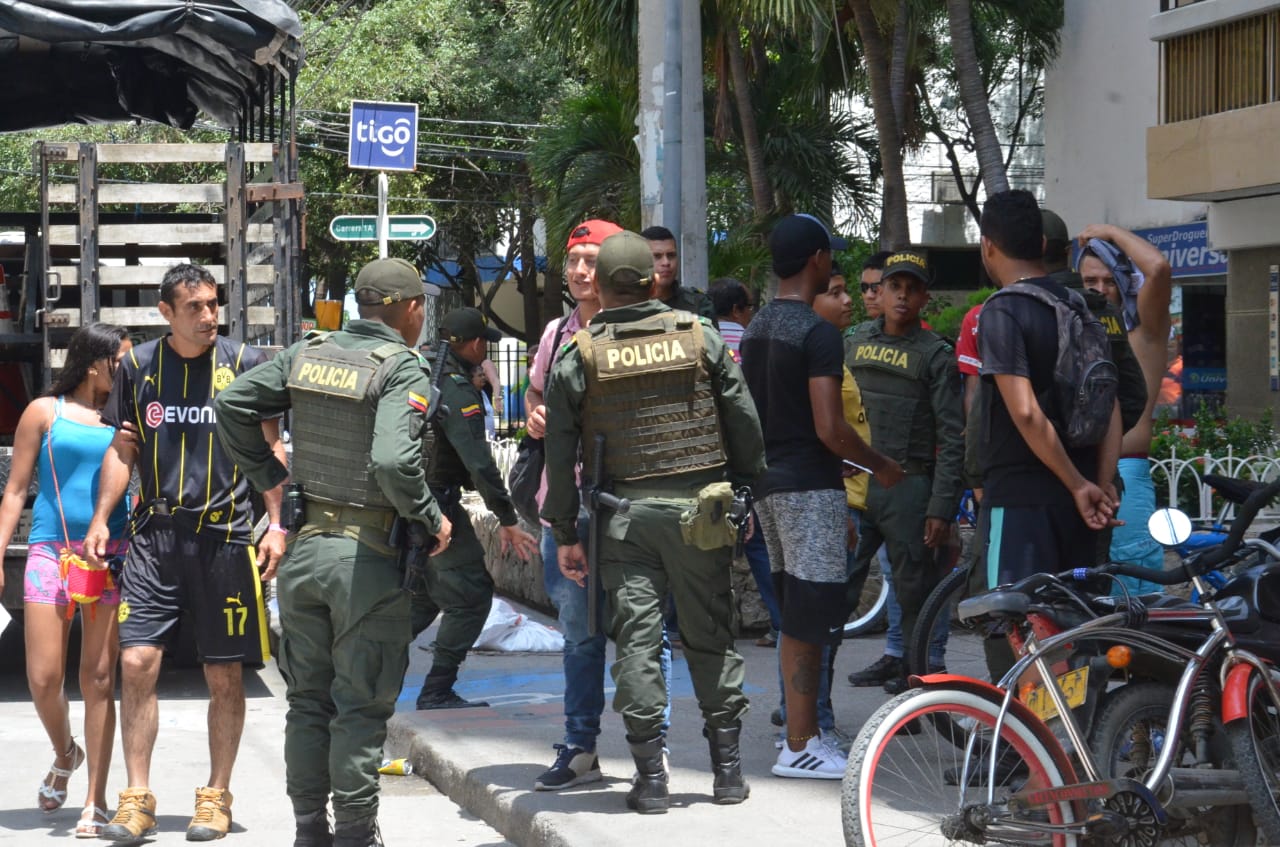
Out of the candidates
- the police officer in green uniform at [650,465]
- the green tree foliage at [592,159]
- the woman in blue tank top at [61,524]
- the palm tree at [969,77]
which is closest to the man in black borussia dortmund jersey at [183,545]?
the woman in blue tank top at [61,524]

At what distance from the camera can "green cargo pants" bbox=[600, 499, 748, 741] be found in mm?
4871

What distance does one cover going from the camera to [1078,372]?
4586 mm

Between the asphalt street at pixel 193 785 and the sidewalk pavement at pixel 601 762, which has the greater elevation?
the sidewalk pavement at pixel 601 762

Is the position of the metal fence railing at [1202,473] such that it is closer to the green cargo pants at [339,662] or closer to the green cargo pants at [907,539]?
the green cargo pants at [907,539]

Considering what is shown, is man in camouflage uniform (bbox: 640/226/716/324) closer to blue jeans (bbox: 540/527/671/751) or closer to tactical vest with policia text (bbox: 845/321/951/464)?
tactical vest with policia text (bbox: 845/321/951/464)

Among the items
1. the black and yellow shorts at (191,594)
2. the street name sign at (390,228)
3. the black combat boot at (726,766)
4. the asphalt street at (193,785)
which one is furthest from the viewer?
the street name sign at (390,228)

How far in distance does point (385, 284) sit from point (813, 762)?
7.06 ft

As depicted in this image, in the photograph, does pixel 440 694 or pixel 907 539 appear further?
pixel 440 694

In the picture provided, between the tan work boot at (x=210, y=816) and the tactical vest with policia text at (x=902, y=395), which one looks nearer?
the tan work boot at (x=210, y=816)

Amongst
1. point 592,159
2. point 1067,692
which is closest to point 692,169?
point 1067,692

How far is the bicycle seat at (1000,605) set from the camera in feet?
13.5

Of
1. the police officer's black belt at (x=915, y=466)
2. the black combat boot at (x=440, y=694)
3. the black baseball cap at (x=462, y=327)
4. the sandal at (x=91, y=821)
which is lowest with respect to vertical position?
the sandal at (x=91, y=821)

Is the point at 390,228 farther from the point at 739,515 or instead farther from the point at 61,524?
the point at 739,515

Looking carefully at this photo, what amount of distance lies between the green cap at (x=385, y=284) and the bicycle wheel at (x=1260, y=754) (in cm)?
262
